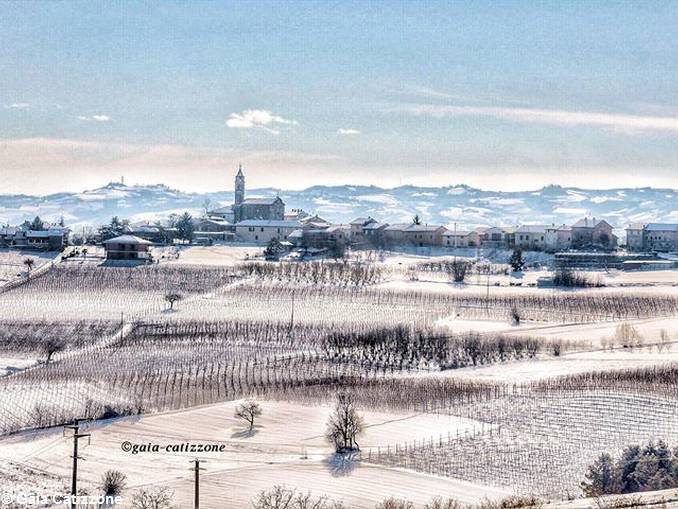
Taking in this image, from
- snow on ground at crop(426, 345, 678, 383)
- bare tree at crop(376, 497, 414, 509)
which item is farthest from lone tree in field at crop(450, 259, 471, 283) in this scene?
bare tree at crop(376, 497, 414, 509)

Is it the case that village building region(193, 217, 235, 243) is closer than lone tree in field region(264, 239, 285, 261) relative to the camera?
No

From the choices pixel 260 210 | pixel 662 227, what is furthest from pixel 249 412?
pixel 260 210

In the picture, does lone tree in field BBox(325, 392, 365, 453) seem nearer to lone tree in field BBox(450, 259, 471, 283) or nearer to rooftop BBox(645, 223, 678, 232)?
lone tree in field BBox(450, 259, 471, 283)

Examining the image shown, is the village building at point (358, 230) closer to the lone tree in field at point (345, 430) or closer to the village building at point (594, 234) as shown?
the village building at point (594, 234)

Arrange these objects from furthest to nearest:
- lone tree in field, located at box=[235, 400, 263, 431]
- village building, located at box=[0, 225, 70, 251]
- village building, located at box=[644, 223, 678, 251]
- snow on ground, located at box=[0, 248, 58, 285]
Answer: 1. village building, located at box=[644, 223, 678, 251]
2. village building, located at box=[0, 225, 70, 251]
3. snow on ground, located at box=[0, 248, 58, 285]
4. lone tree in field, located at box=[235, 400, 263, 431]

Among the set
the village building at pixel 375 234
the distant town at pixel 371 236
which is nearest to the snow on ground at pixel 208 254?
the distant town at pixel 371 236
